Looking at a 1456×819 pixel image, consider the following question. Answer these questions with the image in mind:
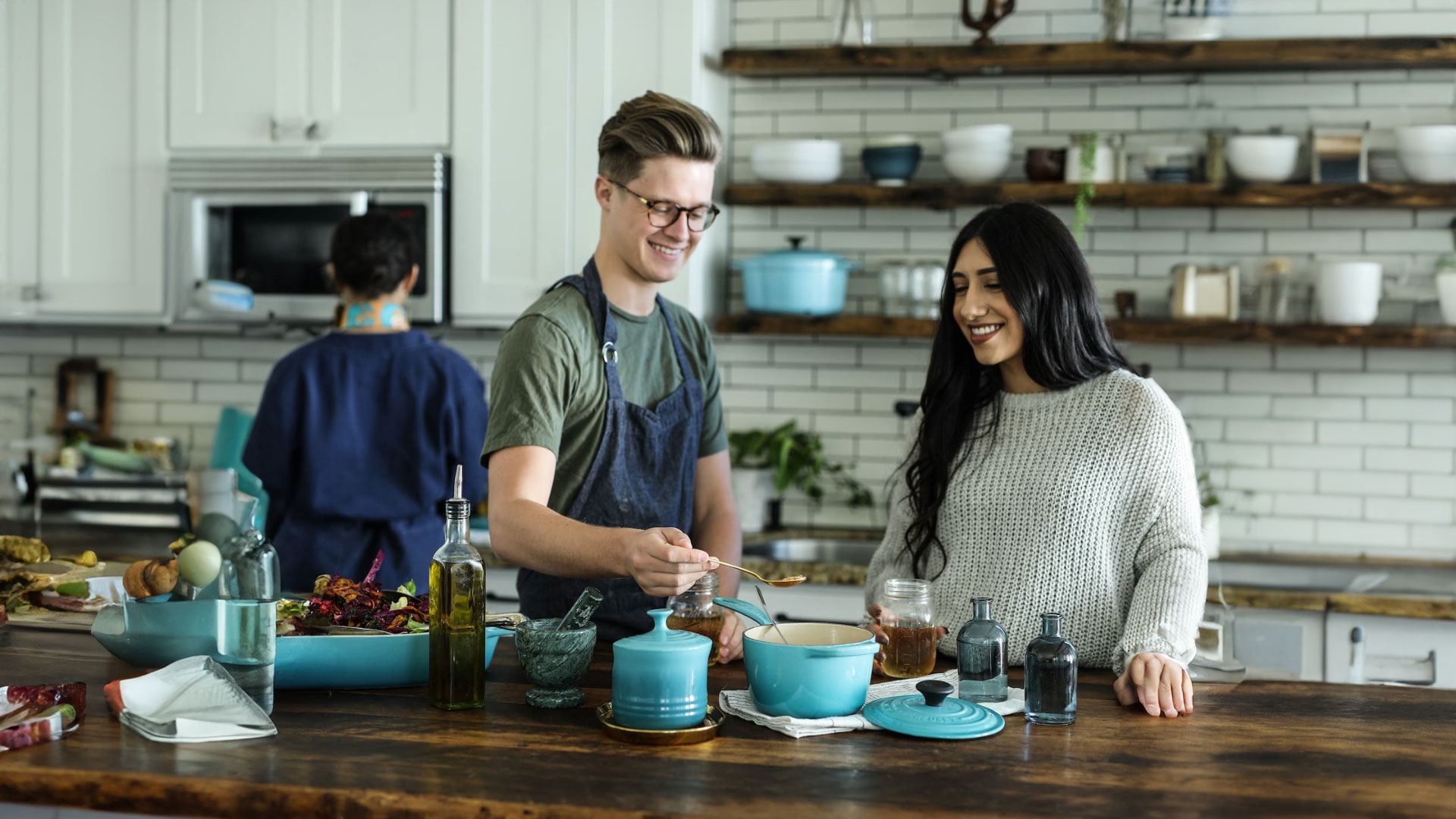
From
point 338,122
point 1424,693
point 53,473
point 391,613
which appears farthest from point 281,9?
point 1424,693

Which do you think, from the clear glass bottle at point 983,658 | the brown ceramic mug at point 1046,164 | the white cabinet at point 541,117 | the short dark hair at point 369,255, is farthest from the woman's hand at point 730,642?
the brown ceramic mug at point 1046,164

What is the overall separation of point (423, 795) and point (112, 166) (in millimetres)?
3750

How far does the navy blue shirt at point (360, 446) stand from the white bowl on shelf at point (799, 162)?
4.73 feet

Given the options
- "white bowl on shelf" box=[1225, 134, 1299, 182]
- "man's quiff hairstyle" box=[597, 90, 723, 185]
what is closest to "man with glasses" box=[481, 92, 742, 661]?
"man's quiff hairstyle" box=[597, 90, 723, 185]

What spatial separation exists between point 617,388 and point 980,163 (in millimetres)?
2087

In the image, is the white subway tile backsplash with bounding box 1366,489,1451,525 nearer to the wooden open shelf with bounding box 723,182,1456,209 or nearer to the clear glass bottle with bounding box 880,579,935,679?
the wooden open shelf with bounding box 723,182,1456,209

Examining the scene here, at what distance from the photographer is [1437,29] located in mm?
4168

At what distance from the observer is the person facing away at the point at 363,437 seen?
333 centimetres

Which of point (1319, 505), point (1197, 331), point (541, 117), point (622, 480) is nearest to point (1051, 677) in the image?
point (622, 480)

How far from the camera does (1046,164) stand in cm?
417

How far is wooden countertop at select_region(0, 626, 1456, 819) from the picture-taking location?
1543 millimetres

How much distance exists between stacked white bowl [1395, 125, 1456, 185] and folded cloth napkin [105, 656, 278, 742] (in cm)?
366

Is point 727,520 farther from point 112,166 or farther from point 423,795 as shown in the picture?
point 112,166

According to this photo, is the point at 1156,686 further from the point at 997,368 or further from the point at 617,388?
the point at 617,388
